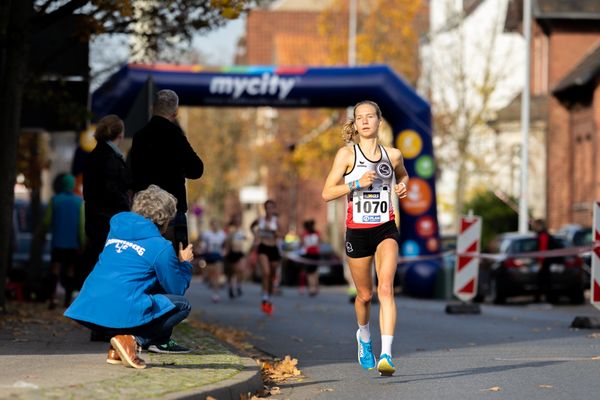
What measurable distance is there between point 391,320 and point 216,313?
460 inches

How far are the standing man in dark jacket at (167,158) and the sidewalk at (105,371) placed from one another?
1219mm

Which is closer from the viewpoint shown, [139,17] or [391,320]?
[391,320]

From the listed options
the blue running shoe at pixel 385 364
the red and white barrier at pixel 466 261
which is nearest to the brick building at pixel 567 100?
the red and white barrier at pixel 466 261

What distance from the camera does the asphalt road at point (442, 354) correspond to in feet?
32.9

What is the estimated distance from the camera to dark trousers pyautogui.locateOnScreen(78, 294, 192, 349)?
9.85m

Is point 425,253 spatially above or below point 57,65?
below

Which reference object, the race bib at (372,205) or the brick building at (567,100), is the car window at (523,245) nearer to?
the brick building at (567,100)

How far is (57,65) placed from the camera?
69.9 ft

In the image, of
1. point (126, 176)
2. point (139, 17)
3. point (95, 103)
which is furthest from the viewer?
point (95, 103)

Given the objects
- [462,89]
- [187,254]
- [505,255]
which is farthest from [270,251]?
[462,89]

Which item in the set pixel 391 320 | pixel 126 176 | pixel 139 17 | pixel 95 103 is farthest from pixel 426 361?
pixel 95 103

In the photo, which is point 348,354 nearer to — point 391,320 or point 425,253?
point 391,320

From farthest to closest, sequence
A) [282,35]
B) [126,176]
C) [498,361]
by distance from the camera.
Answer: [282,35]
[126,176]
[498,361]

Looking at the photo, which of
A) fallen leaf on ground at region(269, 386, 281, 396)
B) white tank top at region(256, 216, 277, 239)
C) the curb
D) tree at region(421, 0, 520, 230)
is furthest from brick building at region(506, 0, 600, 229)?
the curb
